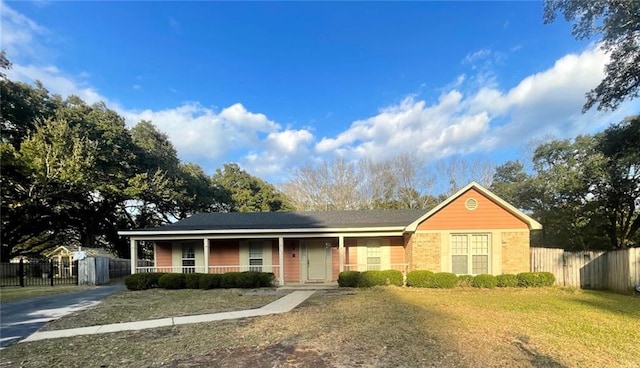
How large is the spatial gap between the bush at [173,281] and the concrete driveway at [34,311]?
2256 mm

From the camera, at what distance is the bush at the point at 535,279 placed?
14609 mm

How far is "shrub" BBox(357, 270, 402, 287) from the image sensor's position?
50.2 feet

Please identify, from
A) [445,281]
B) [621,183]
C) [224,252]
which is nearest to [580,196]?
[621,183]

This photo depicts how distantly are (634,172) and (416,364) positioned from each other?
24.7 meters

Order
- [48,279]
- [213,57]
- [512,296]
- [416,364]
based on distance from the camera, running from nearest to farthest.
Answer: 1. [416,364]
2. [512,296]
3. [213,57]
4. [48,279]

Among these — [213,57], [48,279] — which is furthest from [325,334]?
[48,279]

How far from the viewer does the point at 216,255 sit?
1811 cm

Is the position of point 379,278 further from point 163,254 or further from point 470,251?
point 163,254

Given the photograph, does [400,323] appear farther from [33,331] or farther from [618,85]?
[618,85]

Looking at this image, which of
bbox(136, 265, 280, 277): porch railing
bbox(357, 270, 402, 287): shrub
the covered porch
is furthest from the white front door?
bbox(357, 270, 402, 287): shrub

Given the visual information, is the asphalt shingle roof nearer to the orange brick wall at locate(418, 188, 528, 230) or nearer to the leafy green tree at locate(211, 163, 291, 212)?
the orange brick wall at locate(418, 188, 528, 230)

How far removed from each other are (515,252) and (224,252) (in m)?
12.6

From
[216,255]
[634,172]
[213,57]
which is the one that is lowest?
[216,255]

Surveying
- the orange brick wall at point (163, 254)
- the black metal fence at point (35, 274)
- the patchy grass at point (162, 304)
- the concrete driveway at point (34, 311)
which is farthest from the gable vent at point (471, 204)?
the black metal fence at point (35, 274)
